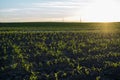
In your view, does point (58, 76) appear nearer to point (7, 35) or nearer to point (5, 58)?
point (5, 58)

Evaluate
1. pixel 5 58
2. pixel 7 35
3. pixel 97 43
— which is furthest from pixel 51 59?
pixel 7 35

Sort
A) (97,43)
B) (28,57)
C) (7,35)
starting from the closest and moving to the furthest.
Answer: (28,57), (97,43), (7,35)

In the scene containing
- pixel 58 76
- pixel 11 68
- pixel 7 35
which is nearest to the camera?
pixel 58 76

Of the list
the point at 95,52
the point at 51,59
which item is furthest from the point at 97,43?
the point at 51,59

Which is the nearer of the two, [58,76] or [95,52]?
[58,76]

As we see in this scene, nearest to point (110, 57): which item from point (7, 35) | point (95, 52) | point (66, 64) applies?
point (95, 52)

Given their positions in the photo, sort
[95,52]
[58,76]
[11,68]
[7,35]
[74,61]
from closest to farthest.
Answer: [58,76] < [11,68] < [74,61] < [95,52] < [7,35]

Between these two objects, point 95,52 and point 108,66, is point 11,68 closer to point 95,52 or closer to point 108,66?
point 108,66

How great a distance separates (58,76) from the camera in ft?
46.3

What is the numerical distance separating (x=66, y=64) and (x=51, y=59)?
166 cm

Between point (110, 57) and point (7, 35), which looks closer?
point (110, 57)

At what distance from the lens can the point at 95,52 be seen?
2031 centimetres

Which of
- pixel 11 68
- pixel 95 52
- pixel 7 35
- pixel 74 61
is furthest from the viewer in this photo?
pixel 7 35

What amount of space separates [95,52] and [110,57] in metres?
1.97
